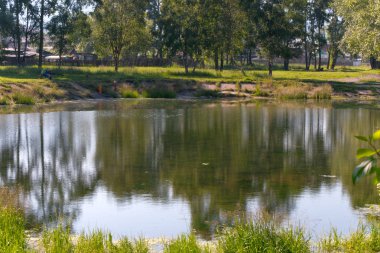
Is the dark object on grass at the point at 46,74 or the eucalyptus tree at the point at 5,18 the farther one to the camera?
the eucalyptus tree at the point at 5,18

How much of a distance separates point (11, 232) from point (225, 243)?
3889 mm

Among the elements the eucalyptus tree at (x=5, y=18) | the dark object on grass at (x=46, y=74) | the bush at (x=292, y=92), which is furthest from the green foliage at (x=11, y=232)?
the eucalyptus tree at (x=5, y=18)

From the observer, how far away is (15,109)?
44.7 meters

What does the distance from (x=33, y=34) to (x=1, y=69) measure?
449 inches

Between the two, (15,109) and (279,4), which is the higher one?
(279,4)

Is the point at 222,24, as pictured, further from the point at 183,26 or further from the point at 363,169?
the point at 363,169

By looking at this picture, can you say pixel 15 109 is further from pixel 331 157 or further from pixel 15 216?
pixel 15 216

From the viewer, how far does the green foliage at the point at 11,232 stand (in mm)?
10539

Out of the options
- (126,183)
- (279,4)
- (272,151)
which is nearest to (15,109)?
(272,151)

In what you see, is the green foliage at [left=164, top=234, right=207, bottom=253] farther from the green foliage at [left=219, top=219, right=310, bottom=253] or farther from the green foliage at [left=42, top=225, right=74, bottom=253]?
the green foliage at [left=42, top=225, right=74, bottom=253]

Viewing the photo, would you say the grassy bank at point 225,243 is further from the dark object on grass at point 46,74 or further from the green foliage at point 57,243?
the dark object on grass at point 46,74

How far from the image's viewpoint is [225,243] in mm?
10688

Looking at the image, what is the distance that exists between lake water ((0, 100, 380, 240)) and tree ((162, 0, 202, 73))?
29841mm

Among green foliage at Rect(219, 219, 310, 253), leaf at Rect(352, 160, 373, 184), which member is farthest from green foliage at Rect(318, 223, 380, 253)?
leaf at Rect(352, 160, 373, 184)
